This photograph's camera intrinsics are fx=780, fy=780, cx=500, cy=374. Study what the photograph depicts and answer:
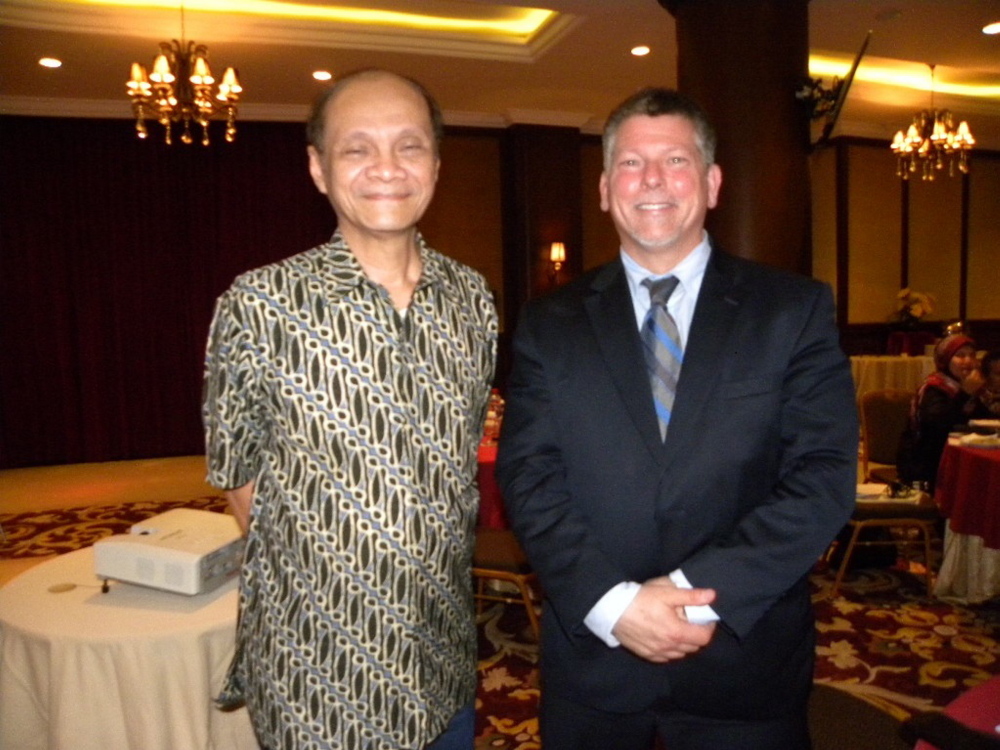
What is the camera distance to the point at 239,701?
4.97ft

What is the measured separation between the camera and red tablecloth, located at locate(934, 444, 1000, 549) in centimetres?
389

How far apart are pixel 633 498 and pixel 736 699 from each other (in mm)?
416

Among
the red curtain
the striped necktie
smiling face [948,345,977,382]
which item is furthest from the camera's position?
the red curtain

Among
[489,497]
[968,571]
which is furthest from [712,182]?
[968,571]

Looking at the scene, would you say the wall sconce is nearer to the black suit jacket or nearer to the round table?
the round table

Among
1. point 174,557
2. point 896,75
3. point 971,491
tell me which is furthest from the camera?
point 896,75

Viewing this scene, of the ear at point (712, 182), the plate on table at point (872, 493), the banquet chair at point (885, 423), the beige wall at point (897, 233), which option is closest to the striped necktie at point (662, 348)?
the ear at point (712, 182)

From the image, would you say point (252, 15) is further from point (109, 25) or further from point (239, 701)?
point (239, 701)

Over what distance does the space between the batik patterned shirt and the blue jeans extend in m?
0.10

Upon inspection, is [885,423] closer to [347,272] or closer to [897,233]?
[347,272]

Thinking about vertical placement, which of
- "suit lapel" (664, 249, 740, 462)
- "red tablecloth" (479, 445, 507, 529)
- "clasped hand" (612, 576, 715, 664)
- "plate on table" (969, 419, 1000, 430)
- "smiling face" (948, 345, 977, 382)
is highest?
"suit lapel" (664, 249, 740, 462)

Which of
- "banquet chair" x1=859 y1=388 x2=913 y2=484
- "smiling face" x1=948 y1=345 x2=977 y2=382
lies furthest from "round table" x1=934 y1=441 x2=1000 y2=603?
"banquet chair" x1=859 y1=388 x2=913 y2=484

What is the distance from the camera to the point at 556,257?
31.0 ft

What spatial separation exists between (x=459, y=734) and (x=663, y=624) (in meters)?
0.48
